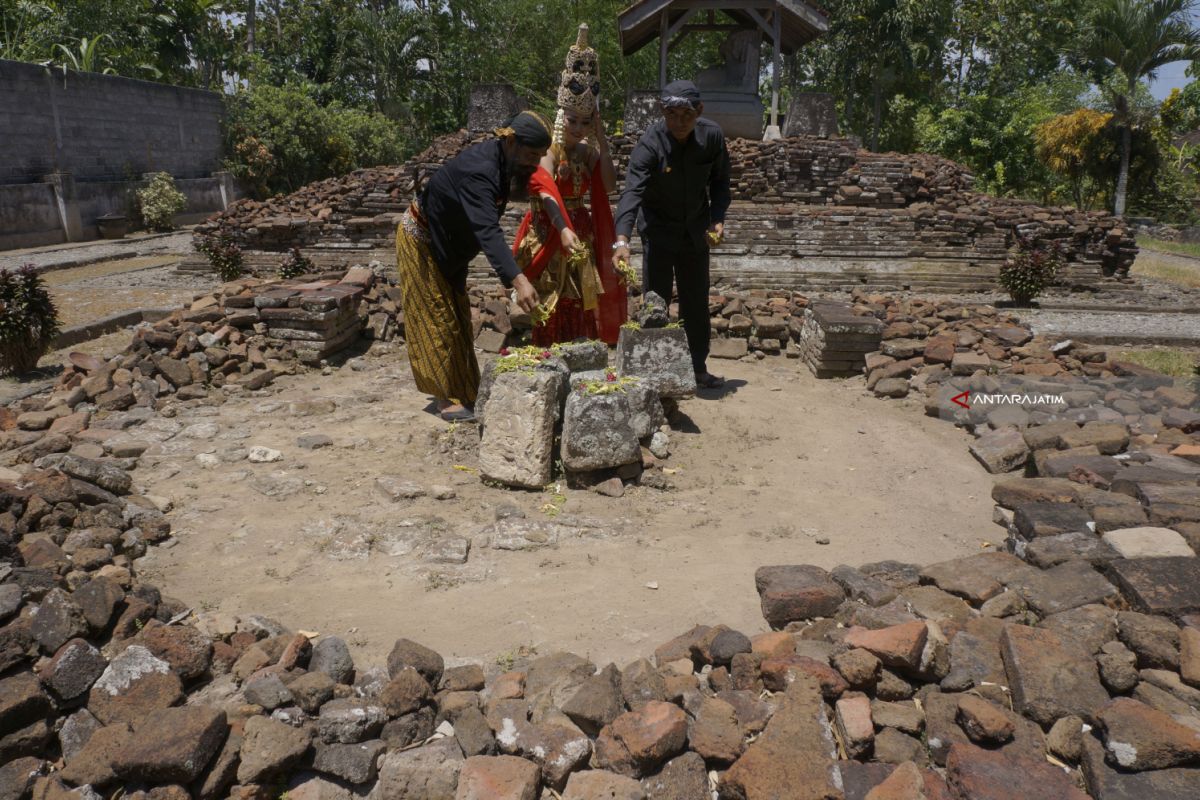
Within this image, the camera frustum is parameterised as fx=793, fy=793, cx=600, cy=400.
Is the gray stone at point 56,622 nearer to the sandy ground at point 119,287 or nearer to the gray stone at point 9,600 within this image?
the gray stone at point 9,600

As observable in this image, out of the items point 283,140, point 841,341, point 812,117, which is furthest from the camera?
point 283,140

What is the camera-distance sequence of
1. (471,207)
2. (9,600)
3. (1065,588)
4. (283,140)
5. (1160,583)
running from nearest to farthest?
(9,600)
(1160,583)
(1065,588)
(471,207)
(283,140)

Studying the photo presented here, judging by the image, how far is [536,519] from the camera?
3.84 m

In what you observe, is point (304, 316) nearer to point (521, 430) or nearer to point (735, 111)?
point (521, 430)

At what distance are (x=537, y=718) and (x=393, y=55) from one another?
25.8m

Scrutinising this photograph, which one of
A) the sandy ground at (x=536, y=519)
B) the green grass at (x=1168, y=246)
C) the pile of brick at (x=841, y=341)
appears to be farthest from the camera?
the green grass at (x=1168, y=246)

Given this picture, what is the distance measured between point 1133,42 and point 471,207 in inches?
806

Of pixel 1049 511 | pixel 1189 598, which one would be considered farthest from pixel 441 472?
pixel 1189 598

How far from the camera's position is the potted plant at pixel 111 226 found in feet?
51.1

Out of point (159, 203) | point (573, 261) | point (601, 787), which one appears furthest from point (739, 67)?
point (601, 787)

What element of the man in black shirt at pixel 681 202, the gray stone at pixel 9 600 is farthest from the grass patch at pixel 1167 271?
the gray stone at pixel 9 600

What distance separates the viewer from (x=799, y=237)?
10.4 metres

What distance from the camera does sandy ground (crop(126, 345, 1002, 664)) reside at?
305 cm

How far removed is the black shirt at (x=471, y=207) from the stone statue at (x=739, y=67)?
1213 centimetres
